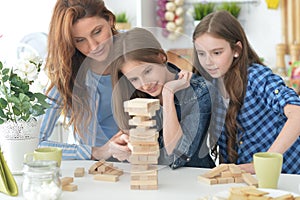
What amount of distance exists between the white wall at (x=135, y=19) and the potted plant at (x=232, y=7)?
66 mm

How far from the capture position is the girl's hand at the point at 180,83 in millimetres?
1557

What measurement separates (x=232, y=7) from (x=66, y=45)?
80.9 inches

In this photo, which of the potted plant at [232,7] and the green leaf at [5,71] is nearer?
the green leaf at [5,71]

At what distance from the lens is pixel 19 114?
1.62 meters

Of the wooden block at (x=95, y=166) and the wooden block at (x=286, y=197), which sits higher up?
the wooden block at (x=286, y=197)

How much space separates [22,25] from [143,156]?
260cm

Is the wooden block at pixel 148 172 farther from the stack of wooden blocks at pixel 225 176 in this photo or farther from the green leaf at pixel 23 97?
the green leaf at pixel 23 97

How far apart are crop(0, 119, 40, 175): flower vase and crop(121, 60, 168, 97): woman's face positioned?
1.06 ft

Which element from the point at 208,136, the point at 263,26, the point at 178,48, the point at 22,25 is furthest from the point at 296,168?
the point at 22,25

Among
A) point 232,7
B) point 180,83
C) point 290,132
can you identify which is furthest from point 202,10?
point 180,83

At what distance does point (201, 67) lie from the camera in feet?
5.25

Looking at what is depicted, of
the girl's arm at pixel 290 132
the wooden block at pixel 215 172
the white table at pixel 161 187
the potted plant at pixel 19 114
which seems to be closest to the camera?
the white table at pixel 161 187

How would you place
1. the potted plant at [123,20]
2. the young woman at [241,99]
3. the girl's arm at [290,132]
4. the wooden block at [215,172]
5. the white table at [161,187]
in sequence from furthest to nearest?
the potted plant at [123,20] → the young woman at [241,99] → the girl's arm at [290,132] → the wooden block at [215,172] → the white table at [161,187]

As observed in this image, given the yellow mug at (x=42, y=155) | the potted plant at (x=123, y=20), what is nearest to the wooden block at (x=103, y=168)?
the yellow mug at (x=42, y=155)
